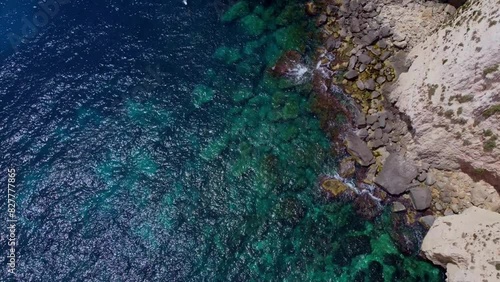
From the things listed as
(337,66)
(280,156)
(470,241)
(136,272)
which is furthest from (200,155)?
(470,241)

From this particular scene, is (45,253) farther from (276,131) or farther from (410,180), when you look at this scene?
(410,180)

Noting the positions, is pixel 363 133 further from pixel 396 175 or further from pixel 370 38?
pixel 370 38

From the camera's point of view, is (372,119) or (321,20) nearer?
(372,119)

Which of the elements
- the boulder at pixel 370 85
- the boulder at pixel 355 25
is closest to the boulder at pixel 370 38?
the boulder at pixel 355 25

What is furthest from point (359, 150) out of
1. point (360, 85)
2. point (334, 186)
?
point (360, 85)

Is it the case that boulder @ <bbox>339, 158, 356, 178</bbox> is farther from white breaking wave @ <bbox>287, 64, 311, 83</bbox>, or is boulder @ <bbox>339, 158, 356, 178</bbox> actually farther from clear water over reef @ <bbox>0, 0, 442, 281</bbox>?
white breaking wave @ <bbox>287, 64, 311, 83</bbox>

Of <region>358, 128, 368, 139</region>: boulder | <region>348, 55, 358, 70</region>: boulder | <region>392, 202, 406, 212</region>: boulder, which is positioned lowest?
<region>392, 202, 406, 212</region>: boulder

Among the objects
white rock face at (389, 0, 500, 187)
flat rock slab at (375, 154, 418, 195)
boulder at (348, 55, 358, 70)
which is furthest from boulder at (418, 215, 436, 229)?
boulder at (348, 55, 358, 70)

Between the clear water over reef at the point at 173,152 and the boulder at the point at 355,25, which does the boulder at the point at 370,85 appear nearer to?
the clear water over reef at the point at 173,152
